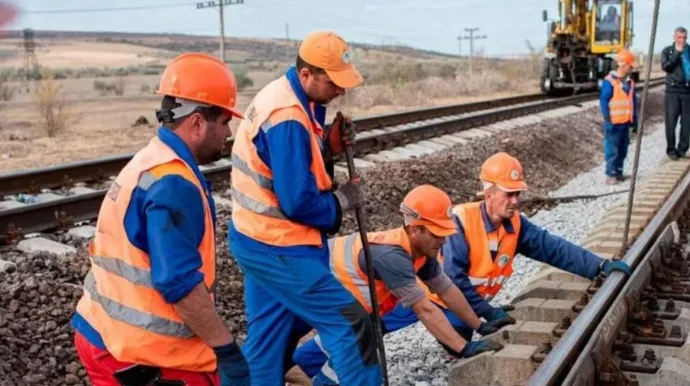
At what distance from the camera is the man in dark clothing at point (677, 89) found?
13.2 m

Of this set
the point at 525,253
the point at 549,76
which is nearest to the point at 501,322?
the point at 525,253

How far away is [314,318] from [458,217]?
1.49 meters

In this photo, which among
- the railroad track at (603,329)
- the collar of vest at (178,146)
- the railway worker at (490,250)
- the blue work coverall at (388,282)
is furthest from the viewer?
the railway worker at (490,250)

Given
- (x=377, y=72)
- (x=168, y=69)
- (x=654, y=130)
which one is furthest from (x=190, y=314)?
(x=377, y=72)

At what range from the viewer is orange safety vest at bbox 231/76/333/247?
13.5 feet

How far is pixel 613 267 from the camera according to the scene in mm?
5535

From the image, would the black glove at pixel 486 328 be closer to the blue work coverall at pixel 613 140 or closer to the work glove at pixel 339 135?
the work glove at pixel 339 135

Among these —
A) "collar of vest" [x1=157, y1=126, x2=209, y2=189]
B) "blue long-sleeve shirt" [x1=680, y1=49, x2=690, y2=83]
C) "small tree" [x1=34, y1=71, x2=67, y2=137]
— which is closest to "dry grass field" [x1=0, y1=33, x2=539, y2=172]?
"small tree" [x1=34, y1=71, x2=67, y2=137]

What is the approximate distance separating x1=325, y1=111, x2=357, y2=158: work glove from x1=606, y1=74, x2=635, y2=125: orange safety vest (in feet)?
28.4

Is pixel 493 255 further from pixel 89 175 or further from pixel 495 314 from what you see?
pixel 89 175

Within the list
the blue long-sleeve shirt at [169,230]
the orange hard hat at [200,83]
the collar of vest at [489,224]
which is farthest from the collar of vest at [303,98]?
the collar of vest at [489,224]

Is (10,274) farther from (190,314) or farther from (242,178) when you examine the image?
(190,314)

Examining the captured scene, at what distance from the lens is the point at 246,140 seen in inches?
168

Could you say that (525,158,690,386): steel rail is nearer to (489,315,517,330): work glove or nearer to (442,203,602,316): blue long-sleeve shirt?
(442,203,602,316): blue long-sleeve shirt
